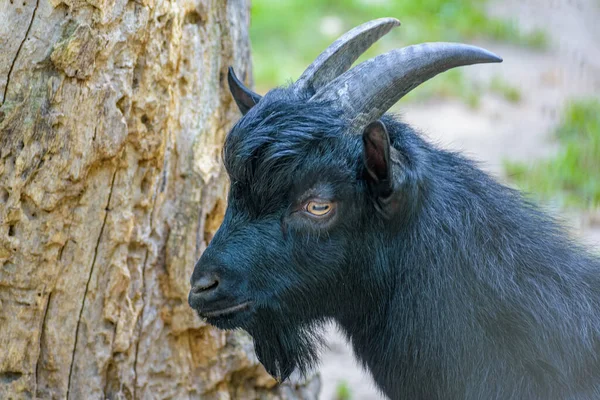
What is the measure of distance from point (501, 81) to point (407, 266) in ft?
22.7

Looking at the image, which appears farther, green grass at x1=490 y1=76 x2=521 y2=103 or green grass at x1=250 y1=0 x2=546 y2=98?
green grass at x1=250 y1=0 x2=546 y2=98

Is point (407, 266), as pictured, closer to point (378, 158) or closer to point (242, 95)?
point (378, 158)

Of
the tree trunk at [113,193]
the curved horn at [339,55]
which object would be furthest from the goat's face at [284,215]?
the tree trunk at [113,193]

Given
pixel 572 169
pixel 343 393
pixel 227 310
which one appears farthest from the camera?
pixel 572 169

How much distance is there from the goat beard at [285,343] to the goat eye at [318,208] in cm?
56

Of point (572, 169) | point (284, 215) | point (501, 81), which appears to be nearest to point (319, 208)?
point (284, 215)

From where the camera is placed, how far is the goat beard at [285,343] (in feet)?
12.3

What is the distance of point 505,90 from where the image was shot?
9.84m

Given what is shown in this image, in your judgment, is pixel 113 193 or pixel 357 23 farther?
pixel 357 23

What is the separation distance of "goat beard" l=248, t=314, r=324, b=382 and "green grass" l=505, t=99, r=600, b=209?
161 inches

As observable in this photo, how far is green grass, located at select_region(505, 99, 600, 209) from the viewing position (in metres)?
7.80

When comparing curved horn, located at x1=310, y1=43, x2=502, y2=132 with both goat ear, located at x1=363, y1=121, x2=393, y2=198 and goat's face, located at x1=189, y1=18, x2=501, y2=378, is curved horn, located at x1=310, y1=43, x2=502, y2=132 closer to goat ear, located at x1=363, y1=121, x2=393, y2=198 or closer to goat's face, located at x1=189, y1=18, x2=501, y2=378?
goat's face, located at x1=189, y1=18, x2=501, y2=378

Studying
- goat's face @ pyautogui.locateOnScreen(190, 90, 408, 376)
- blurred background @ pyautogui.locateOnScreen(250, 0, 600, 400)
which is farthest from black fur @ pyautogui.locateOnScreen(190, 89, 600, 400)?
blurred background @ pyautogui.locateOnScreen(250, 0, 600, 400)

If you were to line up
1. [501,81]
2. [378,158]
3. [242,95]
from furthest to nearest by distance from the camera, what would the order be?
[501,81]
[242,95]
[378,158]
